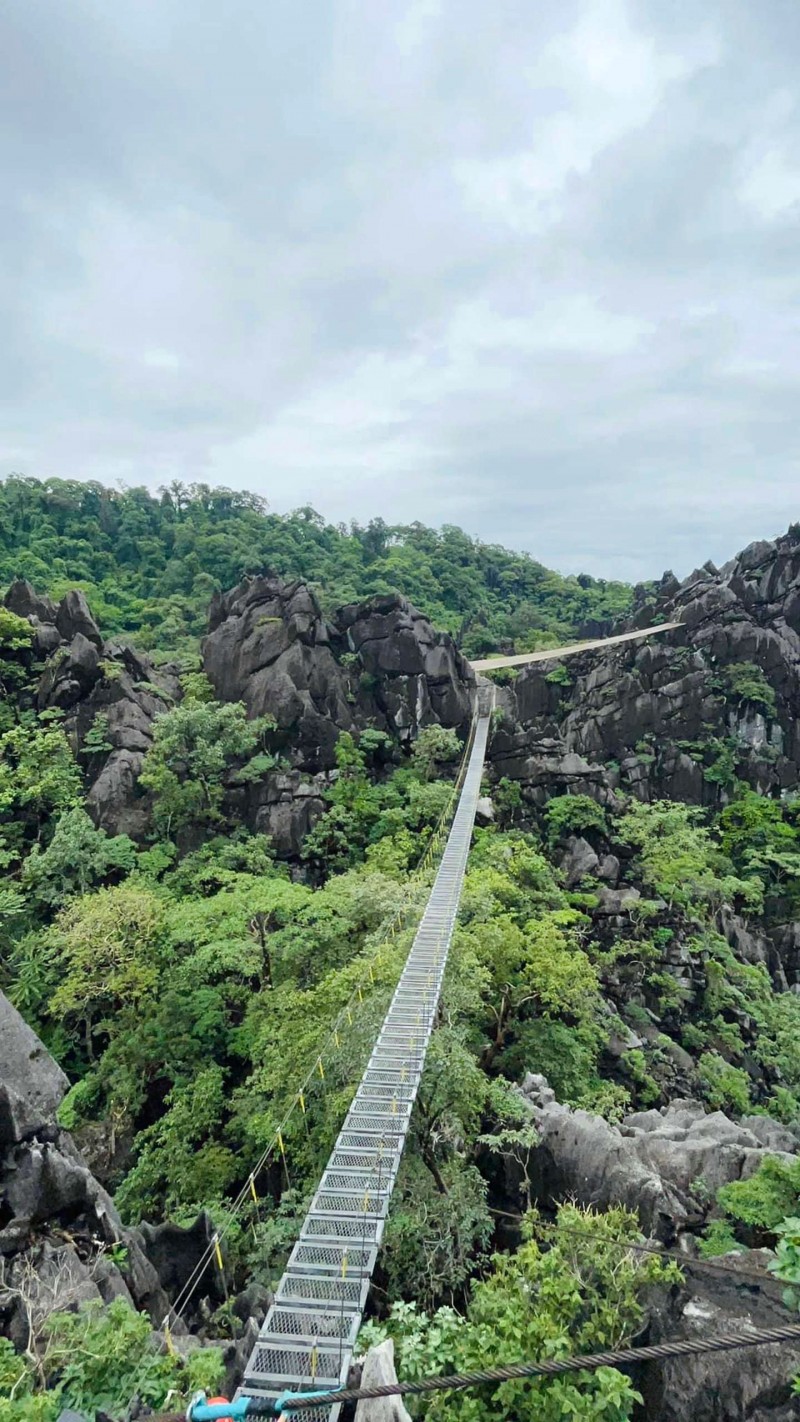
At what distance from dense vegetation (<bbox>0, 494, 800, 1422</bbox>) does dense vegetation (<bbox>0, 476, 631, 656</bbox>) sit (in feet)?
58.4

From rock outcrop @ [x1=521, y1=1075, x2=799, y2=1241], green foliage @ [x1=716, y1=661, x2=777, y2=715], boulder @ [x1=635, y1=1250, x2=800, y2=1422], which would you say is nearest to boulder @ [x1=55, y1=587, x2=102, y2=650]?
rock outcrop @ [x1=521, y1=1075, x2=799, y2=1241]

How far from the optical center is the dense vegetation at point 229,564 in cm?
4166

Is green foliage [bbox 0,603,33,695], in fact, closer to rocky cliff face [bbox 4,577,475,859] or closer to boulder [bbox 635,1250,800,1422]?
rocky cliff face [bbox 4,577,475,859]

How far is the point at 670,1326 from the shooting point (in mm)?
6031

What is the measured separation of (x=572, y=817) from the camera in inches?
861

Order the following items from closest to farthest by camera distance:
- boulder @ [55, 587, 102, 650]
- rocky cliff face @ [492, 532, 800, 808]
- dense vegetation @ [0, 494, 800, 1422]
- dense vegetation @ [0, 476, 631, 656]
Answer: dense vegetation @ [0, 494, 800, 1422], boulder @ [55, 587, 102, 650], rocky cliff face @ [492, 532, 800, 808], dense vegetation @ [0, 476, 631, 656]

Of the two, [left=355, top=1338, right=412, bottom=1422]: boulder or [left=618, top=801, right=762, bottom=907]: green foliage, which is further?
[left=618, top=801, right=762, bottom=907]: green foliage

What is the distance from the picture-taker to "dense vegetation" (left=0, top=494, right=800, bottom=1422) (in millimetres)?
5656

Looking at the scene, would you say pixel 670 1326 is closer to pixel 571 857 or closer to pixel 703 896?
pixel 571 857

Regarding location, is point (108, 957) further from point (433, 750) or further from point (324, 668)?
point (324, 668)

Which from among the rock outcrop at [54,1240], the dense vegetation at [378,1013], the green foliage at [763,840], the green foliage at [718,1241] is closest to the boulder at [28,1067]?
the dense vegetation at [378,1013]

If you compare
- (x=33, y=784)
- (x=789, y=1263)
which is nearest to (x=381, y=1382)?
(x=789, y=1263)

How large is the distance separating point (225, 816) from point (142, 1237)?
12.5 metres

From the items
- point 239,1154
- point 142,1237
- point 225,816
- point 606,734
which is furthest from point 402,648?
point 142,1237
